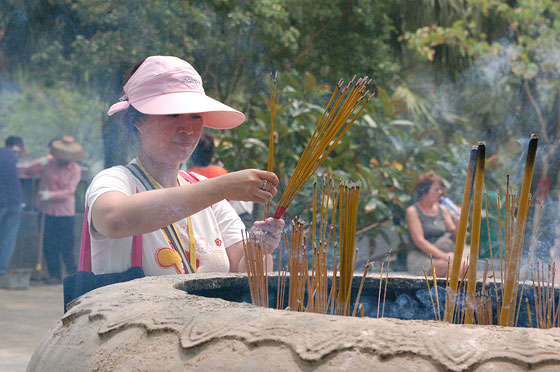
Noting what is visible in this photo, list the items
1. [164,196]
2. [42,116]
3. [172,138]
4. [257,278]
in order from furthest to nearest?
1. [42,116]
2. [172,138]
3. [164,196]
4. [257,278]

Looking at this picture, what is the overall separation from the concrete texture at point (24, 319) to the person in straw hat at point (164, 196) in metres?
1.74

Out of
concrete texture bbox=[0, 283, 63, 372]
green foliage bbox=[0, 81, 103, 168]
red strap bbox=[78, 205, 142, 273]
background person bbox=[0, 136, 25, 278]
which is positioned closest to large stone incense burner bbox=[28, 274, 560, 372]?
red strap bbox=[78, 205, 142, 273]

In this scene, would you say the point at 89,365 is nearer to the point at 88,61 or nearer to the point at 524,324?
the point at 524,324

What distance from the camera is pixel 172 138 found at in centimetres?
186

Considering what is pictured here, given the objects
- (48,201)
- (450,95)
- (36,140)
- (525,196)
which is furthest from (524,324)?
(36,140)

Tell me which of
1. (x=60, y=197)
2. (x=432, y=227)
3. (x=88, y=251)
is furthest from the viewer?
(x=60, y=197)

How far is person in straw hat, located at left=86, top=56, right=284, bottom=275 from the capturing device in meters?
1.55

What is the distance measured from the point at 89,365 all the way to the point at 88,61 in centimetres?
636

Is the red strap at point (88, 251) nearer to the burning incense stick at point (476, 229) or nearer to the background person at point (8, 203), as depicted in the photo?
the burning incense stick at point (476, 229)

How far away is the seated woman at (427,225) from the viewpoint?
5148 millimetres

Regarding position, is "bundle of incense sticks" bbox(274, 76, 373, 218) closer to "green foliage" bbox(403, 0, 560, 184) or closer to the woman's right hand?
the woman's right hand

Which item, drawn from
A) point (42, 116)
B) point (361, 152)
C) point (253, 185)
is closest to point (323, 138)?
point (253, 185)

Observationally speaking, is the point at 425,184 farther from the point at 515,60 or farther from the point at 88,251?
the point at 515,60

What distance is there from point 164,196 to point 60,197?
5.48 metres
